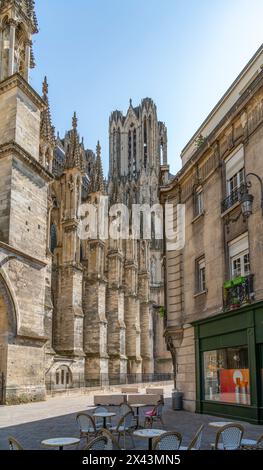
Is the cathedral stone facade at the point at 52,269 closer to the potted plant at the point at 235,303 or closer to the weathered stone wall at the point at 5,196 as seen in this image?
the weathered stone wall at the point at 5,196

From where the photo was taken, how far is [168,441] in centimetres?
534

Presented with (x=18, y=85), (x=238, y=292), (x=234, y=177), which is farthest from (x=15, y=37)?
(x=238, y=292)

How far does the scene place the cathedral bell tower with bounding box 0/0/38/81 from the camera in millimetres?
21391

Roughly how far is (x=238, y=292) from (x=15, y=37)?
1646 cm

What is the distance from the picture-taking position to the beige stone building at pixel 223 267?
11.7m

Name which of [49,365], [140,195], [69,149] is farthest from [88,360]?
[140,195]

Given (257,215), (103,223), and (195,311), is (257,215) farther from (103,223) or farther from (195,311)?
(103,223)

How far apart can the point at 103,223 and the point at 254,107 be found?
88.4 ft

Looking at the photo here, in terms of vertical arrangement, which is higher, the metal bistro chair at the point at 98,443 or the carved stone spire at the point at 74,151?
the carved stone spire at the point at 74,151

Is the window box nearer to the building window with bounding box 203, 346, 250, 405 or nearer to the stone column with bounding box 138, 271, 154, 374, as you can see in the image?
the building window with bounding box 203, 346, 250, 405

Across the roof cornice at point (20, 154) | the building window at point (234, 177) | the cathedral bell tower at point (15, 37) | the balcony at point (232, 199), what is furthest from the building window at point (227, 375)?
the cathedral bell tower at point (15, 37)

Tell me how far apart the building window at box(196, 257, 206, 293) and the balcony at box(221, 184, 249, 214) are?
222 cm

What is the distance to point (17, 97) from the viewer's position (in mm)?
20219

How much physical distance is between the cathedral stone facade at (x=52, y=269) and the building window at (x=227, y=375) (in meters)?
7.34
